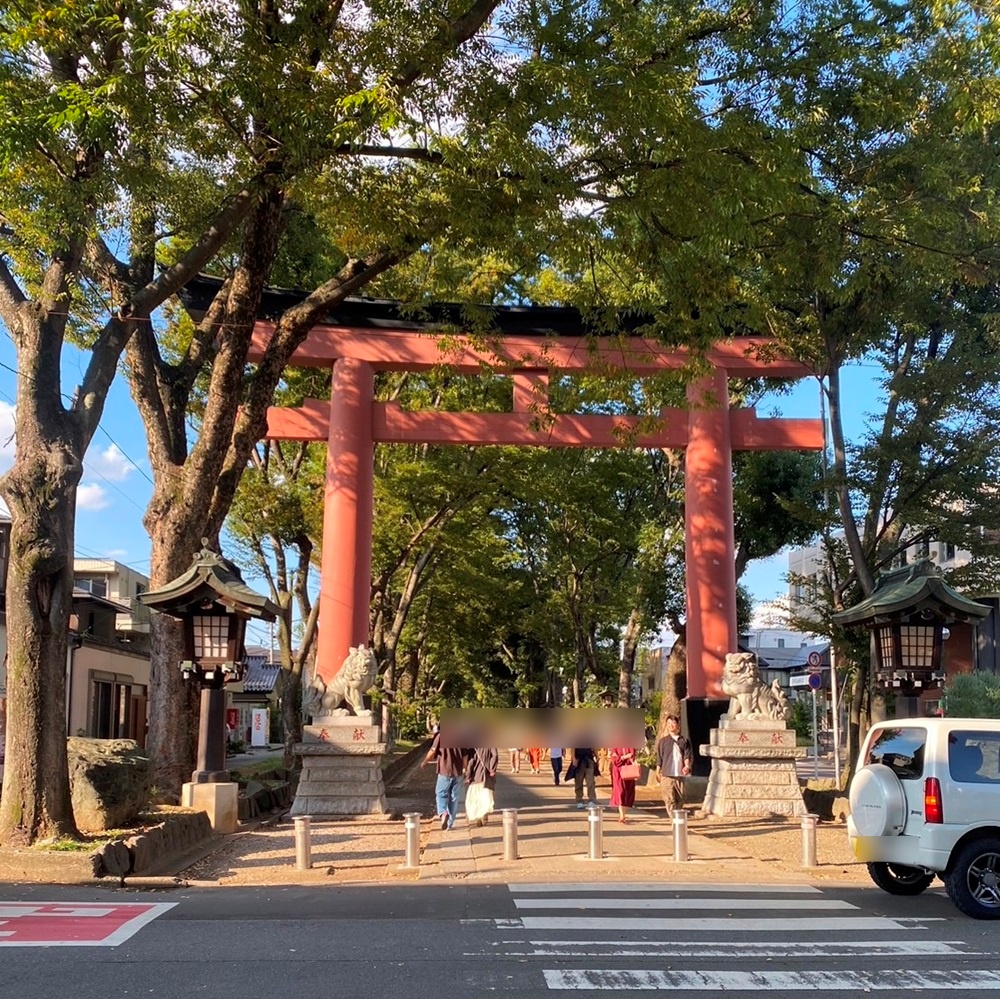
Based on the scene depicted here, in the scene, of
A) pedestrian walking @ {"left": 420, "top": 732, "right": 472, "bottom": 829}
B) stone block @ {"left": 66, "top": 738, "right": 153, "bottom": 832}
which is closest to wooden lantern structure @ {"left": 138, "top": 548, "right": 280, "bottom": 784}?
stone block @ {"left": 66, "top": 738, "right": 153, "bottom": 832}

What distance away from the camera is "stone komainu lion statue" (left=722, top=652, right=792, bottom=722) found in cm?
1614

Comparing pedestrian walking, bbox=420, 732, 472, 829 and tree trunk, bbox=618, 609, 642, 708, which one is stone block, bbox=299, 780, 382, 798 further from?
tree trunk, bbox=618, 609, 642, 708

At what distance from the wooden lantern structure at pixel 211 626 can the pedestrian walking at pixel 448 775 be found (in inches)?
114

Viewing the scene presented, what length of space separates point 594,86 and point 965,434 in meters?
10.8

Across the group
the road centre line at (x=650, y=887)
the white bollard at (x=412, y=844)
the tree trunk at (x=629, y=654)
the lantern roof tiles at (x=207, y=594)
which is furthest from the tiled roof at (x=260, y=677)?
the road centre line at (x=650, y=887)

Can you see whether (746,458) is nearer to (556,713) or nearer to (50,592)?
(556,713)

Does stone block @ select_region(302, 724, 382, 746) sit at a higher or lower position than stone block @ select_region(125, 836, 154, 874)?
higher

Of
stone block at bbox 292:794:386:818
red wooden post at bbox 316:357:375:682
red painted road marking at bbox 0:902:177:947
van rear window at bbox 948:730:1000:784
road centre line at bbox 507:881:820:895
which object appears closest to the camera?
red painted road marking at bbox 0:902:177:947

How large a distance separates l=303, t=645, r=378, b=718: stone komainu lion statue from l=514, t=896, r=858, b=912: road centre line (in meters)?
→ 7.14

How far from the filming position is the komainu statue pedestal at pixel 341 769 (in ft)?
49.8

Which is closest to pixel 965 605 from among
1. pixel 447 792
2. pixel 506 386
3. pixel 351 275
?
pixel 447 792

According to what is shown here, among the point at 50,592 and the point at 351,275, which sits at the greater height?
the point at 351,275

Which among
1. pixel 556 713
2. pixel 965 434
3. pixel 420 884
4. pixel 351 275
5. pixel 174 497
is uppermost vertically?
pixel 351 275

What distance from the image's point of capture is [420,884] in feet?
32.2
